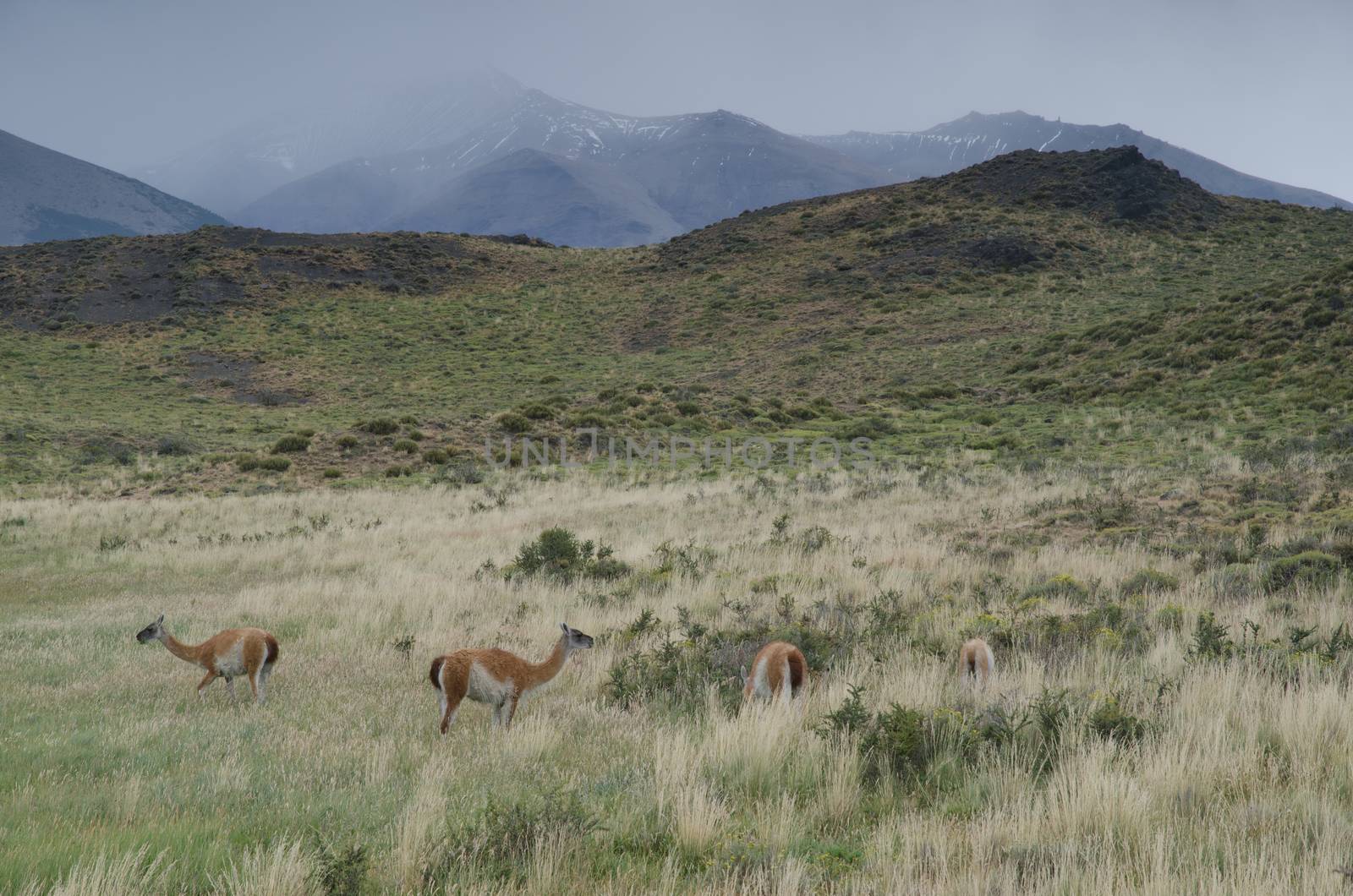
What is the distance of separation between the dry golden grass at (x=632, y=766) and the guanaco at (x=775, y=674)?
28 centimetres

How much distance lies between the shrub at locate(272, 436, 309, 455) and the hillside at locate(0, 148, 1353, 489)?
0.51 meters

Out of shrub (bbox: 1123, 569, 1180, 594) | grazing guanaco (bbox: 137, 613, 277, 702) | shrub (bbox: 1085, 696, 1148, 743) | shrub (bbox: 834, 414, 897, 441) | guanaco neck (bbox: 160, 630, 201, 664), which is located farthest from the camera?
shrub (bbox: 834, 414, 897, 441)

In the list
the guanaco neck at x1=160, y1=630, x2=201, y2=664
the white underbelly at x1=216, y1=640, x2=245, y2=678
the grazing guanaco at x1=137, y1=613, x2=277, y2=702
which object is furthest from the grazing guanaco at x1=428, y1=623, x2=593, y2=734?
the guanaco neck at x1=160, y1=630, x2=201, y2=664

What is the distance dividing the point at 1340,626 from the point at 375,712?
308 inches

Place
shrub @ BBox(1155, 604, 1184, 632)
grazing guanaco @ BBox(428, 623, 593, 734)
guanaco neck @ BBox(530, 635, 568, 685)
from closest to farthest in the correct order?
1. grazing guanaco @ BBox(428, 623, 593, 734)
2. guanaco neck @ BBox(530, 635, 568, 685)
3. shrub @ BBox(1155, 604, 1184, 632)

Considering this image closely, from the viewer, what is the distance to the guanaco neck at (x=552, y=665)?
6223 millimetres

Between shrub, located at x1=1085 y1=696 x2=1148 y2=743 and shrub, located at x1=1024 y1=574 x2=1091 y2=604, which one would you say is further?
shrub, located at x1=1024 y1=574 x2=1091 y2=604

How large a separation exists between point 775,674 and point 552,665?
176cm

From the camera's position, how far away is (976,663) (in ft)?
20.0

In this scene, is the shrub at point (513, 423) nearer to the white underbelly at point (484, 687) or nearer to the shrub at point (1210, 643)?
the white underbelly at point (484, 687)

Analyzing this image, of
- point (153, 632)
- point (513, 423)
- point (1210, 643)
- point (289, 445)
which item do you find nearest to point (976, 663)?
point (1210, 643)

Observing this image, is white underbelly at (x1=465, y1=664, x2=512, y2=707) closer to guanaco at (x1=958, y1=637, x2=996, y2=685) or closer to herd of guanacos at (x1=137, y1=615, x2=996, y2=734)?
herd of guanacos at (x1=137, y1=615, x2=996, y2=734)

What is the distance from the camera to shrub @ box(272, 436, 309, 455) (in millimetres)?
30812

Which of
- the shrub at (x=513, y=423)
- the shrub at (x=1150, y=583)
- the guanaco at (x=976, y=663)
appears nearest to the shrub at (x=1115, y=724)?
Result: the guanaco at (x=976, y=663)
